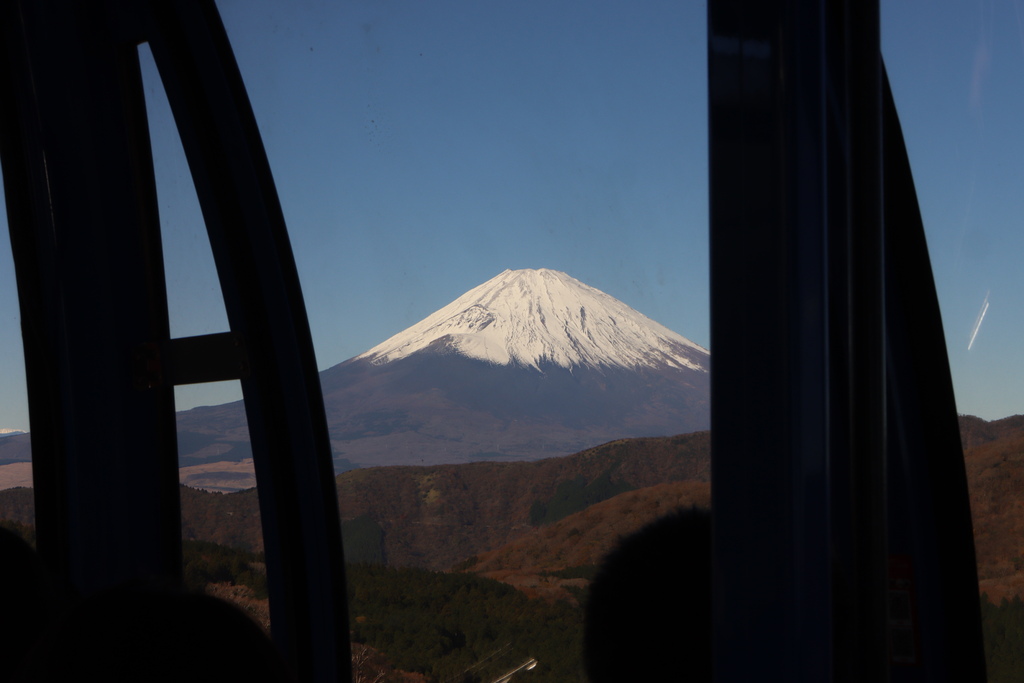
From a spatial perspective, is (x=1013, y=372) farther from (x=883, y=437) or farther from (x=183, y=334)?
(x=183, y=334)

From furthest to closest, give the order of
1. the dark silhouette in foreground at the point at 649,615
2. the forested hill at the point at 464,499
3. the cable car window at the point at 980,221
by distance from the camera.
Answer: the forested hill at the point at 464,499
the cable car window at the point at 980,221
the dark silhouette in foreground at the point at 649,615

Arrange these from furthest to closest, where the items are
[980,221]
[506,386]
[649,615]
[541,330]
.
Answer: [506,386]
[541,330]
[980,221]
[649,615]

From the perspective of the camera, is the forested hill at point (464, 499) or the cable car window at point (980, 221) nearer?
the cable car window at point (980, 221)

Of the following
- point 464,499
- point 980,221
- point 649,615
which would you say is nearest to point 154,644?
point 649,615

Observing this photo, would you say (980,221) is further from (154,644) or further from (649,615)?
(154,644)

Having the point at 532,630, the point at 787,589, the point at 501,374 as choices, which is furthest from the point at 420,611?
the point at 787,589

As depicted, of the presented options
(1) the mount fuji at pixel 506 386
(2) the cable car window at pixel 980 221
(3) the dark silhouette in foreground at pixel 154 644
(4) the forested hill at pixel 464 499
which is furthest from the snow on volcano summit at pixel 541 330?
(3) the dark silhouette in foreground at pixel 154 644

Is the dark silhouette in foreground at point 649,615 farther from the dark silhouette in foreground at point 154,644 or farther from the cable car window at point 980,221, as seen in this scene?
the cable car window at point 980,221

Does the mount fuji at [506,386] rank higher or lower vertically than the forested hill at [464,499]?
higher
